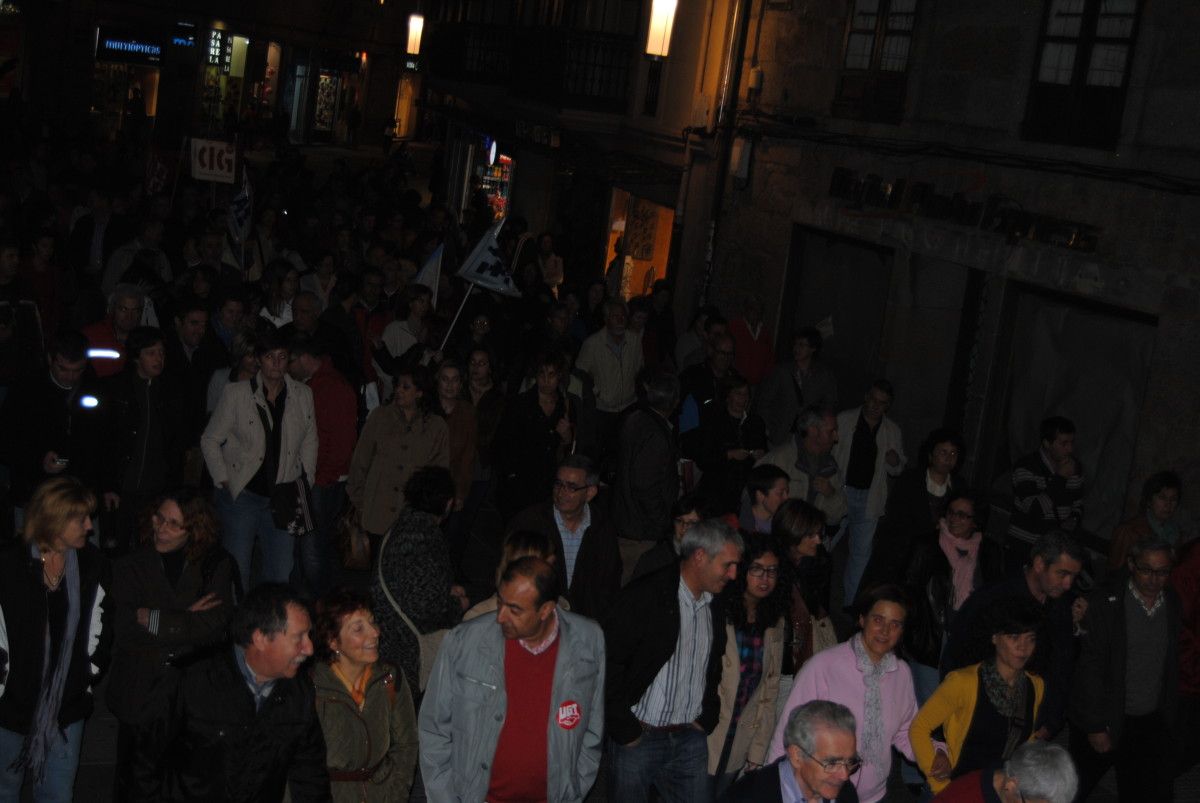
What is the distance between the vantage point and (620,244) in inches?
903

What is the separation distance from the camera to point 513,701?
5.73 m

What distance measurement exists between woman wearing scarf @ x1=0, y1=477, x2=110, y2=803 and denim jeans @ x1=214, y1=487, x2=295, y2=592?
2.82 m

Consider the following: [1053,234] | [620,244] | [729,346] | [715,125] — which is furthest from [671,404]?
[620,244]

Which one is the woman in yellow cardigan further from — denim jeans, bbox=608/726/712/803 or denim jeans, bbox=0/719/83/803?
denim jeans, bbox=0/719/83/803

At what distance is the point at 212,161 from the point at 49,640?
42.0 feet

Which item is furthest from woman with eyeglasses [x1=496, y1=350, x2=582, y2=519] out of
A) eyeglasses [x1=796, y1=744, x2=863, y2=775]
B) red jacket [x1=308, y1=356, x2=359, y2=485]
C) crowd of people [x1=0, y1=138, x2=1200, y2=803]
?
eyeglasses [x1=796, y1=744, x2=863, y2=775]

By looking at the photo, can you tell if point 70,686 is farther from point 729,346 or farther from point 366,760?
point 729,346

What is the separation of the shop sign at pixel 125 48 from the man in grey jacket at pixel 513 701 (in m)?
40.3

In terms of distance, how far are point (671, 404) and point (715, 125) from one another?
393 inches

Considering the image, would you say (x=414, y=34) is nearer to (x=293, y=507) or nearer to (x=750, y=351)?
(x=750, y=351)

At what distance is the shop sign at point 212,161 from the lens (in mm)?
17844

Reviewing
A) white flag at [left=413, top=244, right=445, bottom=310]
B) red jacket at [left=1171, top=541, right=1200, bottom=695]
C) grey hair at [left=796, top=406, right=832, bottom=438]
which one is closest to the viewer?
red jacket at [left=1171, top=541, right=1200, bottom=695]

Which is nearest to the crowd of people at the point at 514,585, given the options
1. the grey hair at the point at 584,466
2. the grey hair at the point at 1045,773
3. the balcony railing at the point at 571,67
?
the grey hair at the point at 1045,773

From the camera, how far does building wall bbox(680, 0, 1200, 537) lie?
36.7 feet
